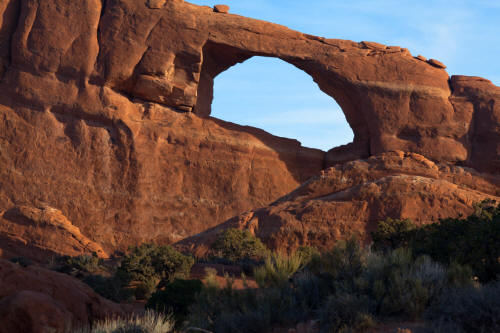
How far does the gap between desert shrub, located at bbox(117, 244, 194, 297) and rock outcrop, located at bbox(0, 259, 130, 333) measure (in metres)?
5.81

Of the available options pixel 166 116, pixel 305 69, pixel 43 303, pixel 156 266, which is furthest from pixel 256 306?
pixel 305 69

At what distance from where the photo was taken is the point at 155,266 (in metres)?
15.3

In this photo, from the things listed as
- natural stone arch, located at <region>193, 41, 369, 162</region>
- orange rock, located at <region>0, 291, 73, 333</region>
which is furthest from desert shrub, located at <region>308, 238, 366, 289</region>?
natural stone arch, located at <region>193, 41, 369, 162</region>

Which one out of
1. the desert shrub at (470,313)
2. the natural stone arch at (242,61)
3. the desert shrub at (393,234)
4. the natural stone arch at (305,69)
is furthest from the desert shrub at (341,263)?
the natural stone arch at (242,61)

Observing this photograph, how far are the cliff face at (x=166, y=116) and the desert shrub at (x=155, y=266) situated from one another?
11.2 metres

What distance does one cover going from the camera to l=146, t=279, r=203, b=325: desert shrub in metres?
10.7

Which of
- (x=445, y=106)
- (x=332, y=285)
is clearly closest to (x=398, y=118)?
(x=445, y=106)

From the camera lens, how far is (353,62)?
29.7m

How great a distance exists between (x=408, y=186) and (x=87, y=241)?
45.4ft

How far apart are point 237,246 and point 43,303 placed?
11365 millimetres

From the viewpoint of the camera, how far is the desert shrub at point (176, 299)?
10.7 meters

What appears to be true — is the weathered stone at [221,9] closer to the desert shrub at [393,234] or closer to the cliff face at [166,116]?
the cliff face at [166,116]

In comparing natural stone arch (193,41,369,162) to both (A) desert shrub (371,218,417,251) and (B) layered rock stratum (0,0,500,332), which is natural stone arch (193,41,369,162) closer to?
(B) layered rock stratum (0,0,500,332)

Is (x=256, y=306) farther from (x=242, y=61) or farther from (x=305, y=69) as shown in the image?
(x=242, y=61)
